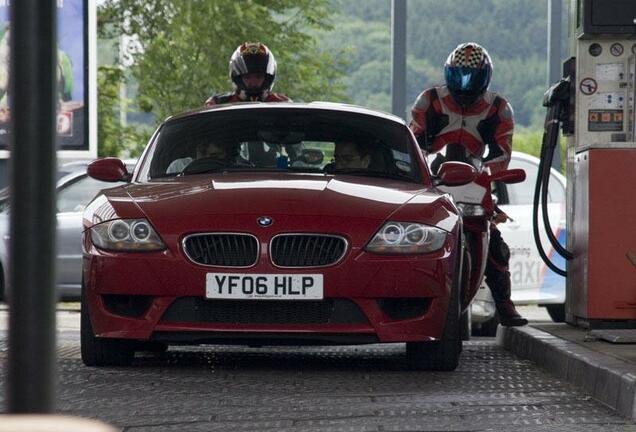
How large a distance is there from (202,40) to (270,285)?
22920 mm

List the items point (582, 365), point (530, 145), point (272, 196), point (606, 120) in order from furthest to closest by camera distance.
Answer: point (530, 145) → point (606, 120) → point (272, 196) → point (582, 365)

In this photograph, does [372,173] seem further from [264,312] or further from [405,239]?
[264,312]

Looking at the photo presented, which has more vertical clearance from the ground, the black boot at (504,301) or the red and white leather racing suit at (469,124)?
the red and white leather racing suit at (469,124)

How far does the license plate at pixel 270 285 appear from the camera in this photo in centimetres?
775

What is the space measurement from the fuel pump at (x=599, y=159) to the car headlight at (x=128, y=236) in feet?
9.58

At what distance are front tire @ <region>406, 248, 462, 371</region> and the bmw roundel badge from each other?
952 millimetres

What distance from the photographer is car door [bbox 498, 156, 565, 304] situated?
48.4 feet

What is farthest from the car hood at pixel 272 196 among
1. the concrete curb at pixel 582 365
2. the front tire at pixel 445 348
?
the concrete curb at pixel 582 365

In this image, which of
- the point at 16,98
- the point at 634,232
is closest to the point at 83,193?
the point at 634,232

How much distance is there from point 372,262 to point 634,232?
7.92 feet

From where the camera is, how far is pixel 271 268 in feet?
25.4

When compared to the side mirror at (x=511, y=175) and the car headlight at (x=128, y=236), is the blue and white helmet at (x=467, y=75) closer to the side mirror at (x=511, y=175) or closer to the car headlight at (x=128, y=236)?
the side mirror at (x=511, y=175)

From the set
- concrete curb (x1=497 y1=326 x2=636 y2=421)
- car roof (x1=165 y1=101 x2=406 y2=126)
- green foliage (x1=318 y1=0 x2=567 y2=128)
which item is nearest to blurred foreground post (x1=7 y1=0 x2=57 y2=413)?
concrete curb (x1=497 y1=326 x2=636 y2=421)

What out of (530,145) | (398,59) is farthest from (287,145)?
(530,145)
